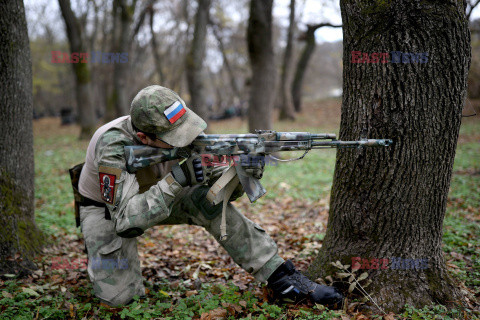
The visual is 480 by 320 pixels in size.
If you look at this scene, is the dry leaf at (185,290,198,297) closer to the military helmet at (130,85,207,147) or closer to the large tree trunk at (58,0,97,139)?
the military helmet at (130,85,207,147)

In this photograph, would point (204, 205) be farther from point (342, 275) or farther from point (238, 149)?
point (342, 275)

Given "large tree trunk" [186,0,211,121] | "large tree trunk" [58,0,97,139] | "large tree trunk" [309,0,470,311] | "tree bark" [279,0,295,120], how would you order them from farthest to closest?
"tree bark" [279,0,295,120] → "large tree trunk" [58,0,97,139] → "large tree trunk" [186,0,211,121] → "large tree trunk" [309,0,470,311]

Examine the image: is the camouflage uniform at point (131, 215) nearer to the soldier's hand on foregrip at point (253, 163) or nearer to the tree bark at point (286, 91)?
the soldier's hand on foregrip at point (253, 163)

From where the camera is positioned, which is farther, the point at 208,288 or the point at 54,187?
the point at 54,187

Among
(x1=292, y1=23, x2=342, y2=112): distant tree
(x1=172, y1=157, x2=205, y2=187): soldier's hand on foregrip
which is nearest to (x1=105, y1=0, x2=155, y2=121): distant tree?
(x1=292, y1=23, x2=342, y2=112): distant tree

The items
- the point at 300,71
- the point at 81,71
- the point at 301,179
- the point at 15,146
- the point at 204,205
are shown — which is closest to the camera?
the point at 204,205

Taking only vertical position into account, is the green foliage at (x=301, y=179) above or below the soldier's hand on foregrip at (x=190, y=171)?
below

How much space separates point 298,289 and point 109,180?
177 cm

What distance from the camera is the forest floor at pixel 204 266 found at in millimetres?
2887

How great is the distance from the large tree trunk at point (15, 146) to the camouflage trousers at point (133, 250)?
Result: 880 mm

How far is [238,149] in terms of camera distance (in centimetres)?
299

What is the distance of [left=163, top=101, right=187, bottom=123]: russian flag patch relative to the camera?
9.87 feet
